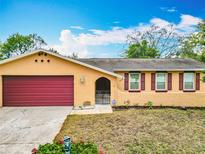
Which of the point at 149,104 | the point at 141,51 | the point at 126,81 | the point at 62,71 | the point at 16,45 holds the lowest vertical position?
the point at 149,104

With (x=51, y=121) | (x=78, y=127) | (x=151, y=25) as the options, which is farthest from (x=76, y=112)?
(x=151, y=25)

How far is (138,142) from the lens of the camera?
7703mm

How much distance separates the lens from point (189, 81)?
16.4 m

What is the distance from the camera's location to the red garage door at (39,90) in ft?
48.0

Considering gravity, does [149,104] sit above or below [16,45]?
below

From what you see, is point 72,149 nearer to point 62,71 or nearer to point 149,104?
point 62,71

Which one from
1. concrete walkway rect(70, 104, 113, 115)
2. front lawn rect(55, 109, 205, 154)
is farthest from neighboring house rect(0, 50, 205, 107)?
front lawn rect(55, 109, 205, 154)

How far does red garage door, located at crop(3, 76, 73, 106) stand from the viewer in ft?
48.0

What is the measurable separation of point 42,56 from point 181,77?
10193 mm

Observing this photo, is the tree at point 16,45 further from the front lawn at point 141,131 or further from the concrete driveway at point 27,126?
the front lawn at point 141,131

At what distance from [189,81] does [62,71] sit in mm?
9441

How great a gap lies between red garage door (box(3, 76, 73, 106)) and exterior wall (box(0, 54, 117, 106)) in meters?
0.37

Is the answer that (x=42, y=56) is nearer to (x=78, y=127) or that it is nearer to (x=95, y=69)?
(x=95, y=69)

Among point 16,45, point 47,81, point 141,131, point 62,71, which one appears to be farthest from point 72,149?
point 16,45
